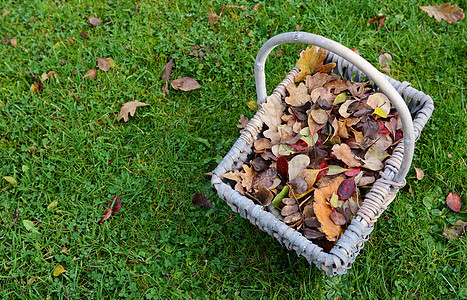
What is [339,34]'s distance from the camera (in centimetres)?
282

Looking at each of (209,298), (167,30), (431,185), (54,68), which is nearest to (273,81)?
(167,30)

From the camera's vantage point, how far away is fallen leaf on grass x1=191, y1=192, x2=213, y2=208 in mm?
2318

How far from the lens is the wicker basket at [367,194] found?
1.51m

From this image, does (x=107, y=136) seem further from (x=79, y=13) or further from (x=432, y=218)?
(x=432, y=218)

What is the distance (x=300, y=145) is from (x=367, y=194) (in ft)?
1.46

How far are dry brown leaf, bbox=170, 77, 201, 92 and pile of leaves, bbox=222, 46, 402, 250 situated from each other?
2.78ft

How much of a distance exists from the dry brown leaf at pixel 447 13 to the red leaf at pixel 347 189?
1.79 meters

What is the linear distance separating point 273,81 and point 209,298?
4.89 feet

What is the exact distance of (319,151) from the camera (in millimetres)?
1907

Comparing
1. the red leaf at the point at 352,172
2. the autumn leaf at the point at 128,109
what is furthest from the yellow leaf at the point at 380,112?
the autumn leaf at the point at 128,109

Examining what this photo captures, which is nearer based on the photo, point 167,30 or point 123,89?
point 123,89

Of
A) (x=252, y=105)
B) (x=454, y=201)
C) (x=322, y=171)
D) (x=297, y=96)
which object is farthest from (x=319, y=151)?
(x=454, y=201)

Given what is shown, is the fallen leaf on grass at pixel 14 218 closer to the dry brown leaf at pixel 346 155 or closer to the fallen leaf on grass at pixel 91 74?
the fallen leaf on grass at pixel 91 74

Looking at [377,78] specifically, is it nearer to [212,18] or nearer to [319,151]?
[319,151]
